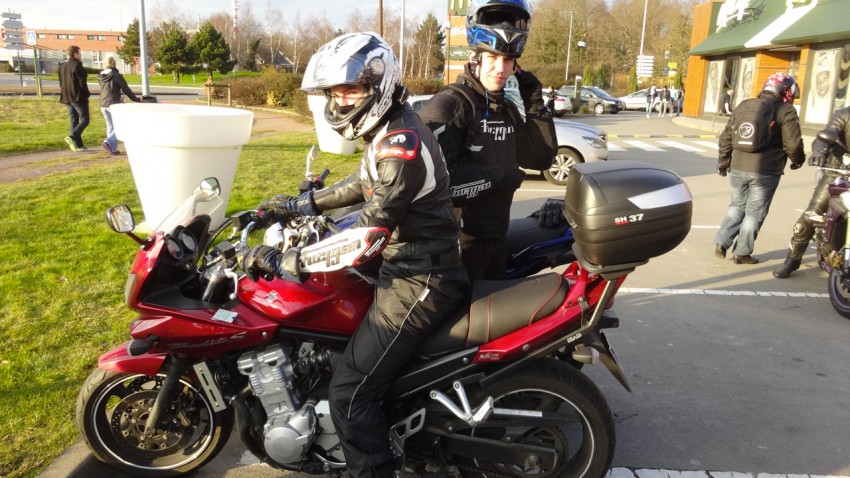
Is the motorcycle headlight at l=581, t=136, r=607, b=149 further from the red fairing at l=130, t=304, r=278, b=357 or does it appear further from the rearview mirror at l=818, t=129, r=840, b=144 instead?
the red fairing at l=130, t=304, r=278, b=357

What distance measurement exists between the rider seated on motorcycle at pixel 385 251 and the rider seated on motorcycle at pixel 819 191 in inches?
200

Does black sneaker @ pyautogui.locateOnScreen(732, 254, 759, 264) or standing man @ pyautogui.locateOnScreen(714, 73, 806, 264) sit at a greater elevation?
standing man @ pyautogui.locateOnScreen(714, 73, 806, 264)

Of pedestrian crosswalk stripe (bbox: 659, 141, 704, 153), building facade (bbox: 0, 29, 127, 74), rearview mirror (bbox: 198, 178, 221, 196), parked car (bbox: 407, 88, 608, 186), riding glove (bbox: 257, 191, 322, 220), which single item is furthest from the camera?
building facade (bbox: 0, 29, 127, 74)

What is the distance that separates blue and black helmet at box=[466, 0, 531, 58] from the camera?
3627mm

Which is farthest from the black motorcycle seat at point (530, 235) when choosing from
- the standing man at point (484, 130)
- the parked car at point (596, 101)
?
the parked car at point (596, 101)

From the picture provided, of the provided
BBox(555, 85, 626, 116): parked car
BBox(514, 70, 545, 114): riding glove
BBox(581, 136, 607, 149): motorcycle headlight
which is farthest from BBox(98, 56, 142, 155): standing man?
BBox(555, 85, 626, 116): parked car

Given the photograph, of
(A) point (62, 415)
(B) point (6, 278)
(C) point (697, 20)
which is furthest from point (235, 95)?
(A) point (62, 415)

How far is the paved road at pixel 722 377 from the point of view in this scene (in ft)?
11.2

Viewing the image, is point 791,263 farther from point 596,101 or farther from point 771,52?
point 596,101

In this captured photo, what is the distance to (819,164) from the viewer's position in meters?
6.48

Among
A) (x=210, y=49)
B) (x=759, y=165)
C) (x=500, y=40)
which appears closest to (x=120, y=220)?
(x=500, y=40)

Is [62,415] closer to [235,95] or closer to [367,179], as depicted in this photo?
[367,179]

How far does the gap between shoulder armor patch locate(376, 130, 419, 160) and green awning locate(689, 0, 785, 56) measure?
92.0ft

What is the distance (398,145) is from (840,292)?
492cm
